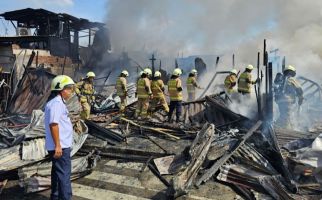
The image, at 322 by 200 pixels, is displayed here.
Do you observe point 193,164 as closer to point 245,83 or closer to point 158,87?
point 158,87

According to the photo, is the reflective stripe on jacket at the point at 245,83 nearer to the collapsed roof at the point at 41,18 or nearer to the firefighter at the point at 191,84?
the firefighter at the point at 191,84

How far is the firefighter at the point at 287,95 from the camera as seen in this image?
8.60 metres

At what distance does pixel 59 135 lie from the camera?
4.27 m

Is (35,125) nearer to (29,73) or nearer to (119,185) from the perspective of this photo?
A: (119,185)

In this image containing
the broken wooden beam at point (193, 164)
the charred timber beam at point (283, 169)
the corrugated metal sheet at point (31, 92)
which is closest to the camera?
the broken wooden beam at point (193, 164)

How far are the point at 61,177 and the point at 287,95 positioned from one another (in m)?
6.41

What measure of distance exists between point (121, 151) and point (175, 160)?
1.45 meters

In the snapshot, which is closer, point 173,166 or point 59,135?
point 59,135

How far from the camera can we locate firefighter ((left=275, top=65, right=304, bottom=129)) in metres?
8.60

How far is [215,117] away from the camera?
9.52m

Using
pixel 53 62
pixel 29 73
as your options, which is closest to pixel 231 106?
pixel 29 73

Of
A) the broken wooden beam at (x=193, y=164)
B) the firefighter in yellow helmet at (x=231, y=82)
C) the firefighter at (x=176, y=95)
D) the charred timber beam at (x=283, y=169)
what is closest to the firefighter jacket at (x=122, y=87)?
the firefighter at (x=176, y=95)

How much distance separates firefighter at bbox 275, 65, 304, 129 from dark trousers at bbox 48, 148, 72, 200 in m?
6.26

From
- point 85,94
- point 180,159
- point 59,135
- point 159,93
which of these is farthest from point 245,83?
point 59,135
